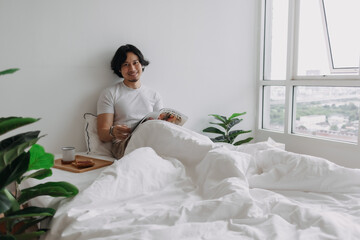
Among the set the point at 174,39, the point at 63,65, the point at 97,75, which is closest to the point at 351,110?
the point at 174,39

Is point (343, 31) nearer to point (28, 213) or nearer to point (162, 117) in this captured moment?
point (162, 117)

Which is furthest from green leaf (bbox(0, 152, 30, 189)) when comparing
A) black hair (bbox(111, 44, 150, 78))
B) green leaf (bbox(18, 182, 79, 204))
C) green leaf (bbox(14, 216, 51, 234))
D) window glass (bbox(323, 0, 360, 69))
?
window glass (bbox(323, 0, 360, 69))

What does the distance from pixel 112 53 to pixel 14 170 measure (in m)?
1.78

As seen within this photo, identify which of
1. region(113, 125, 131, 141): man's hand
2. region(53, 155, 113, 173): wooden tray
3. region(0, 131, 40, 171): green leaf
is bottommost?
region(53, 155, 113, 173): wooden tray

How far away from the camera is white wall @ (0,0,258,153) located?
7.51ft

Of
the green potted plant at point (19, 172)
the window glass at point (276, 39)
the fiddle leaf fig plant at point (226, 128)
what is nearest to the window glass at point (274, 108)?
the window glass at point (276, 39)

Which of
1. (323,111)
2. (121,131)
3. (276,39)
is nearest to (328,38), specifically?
(276,39)

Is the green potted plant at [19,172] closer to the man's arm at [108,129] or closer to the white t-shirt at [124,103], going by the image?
the man's arm at [108,129]

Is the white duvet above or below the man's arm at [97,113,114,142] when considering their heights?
below

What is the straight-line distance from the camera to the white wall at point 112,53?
229cm

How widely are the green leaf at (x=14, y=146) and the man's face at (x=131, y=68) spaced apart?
5.27 feet

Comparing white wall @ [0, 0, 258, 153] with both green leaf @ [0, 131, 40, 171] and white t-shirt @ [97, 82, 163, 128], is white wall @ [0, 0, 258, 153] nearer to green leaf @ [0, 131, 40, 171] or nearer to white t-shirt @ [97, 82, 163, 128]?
white t-shirt @ [97, 82, 163, 128]

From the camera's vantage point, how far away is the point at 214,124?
3482mm

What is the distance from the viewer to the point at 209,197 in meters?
1.46
